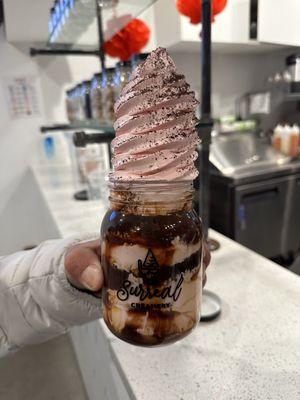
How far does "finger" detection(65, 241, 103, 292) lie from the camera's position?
0.40 meters

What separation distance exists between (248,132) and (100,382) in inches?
86.4

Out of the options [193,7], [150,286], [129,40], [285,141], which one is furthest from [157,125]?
[285,141]

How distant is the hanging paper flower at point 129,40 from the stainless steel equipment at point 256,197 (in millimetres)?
749

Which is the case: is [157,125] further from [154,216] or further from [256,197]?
[256,197]

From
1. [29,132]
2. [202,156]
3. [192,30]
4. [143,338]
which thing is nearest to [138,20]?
[192,30]

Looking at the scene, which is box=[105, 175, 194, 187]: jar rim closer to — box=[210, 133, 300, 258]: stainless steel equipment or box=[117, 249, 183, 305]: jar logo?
box=[117, 249, 183, 305]: jar logo

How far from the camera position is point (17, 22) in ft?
5.57

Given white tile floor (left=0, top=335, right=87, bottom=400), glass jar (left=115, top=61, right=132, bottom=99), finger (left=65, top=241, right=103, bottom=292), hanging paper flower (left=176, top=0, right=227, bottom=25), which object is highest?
hanging paper flower (left=176, top=0, right=227, bottom=25)

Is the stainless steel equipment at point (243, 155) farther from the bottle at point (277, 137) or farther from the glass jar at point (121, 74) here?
the glass jar at point (121, 74)

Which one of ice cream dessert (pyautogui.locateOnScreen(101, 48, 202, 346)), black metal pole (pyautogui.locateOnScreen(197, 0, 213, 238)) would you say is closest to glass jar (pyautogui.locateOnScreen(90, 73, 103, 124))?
black metal pole (pyautogui.locateOnScreen(197, 0, 213, 238))

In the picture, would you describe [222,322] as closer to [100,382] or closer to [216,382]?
[216,382]

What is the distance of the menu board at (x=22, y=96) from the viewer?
2.19 meters

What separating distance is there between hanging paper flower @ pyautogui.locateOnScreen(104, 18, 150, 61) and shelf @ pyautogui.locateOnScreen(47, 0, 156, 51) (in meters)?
Answer: 0.03

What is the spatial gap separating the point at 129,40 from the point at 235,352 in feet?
4.60
